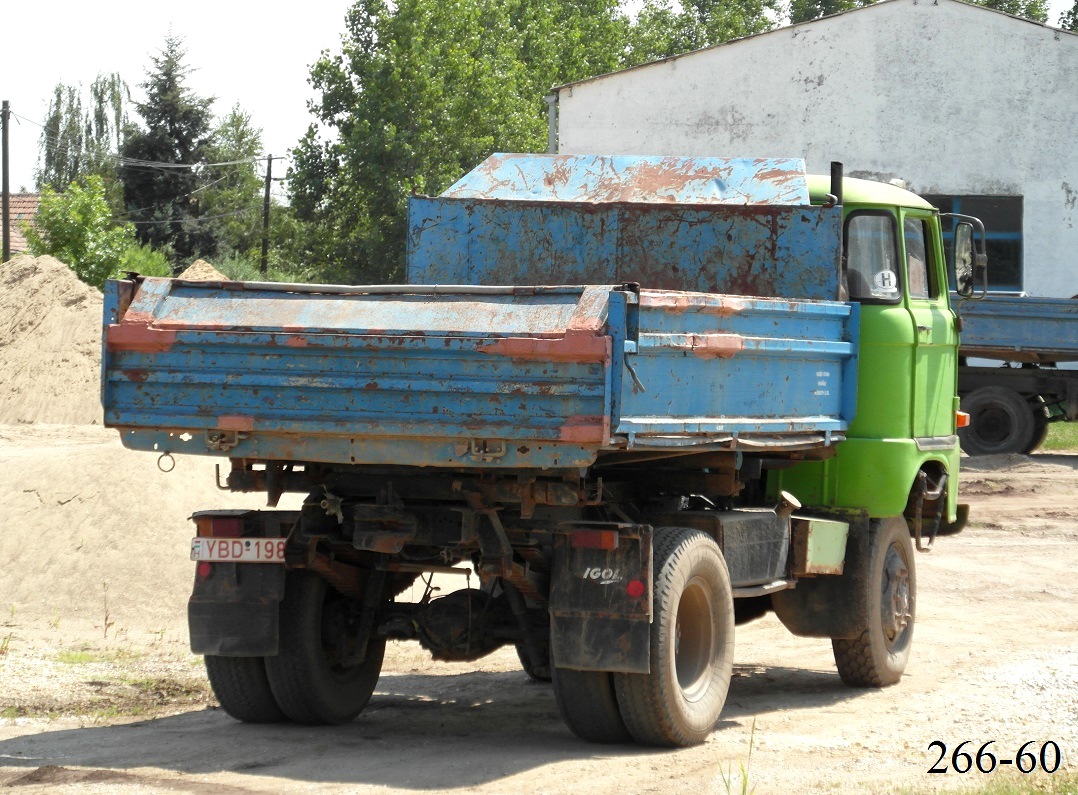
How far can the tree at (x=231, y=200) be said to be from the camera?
2018 inches

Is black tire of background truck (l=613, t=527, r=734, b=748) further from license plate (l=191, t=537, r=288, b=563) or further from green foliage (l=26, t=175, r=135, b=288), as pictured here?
green foliage (l=26, t=175, r=135, b=288)

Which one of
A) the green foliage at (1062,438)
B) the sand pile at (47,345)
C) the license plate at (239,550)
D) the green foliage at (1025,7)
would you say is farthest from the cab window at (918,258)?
the green foliage at (1025,7)

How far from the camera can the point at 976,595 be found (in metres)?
11.9

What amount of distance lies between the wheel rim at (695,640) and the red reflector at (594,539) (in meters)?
0.74

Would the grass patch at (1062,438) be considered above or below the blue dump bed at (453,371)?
below

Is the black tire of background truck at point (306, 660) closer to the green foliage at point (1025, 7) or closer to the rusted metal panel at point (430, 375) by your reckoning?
the rusted metal panel at point (430, 375)

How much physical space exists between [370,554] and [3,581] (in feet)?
17.7

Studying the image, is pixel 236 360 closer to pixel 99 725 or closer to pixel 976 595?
pixel 99 725

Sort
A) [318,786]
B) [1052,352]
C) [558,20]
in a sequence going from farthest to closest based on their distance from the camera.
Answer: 1. [558,20]
2. [1052,352]
3. [318,786]

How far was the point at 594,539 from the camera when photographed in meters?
6.12

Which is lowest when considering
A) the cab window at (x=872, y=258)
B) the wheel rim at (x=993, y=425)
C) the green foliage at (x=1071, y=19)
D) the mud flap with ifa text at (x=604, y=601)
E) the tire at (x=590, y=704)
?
the tire at (x=590, y=704)

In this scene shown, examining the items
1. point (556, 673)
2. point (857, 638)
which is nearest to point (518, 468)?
point (556, 673)

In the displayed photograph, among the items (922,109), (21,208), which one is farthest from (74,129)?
(922,109)

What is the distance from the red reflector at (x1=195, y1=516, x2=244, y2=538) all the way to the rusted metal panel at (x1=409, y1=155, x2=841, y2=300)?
194 centimetres
